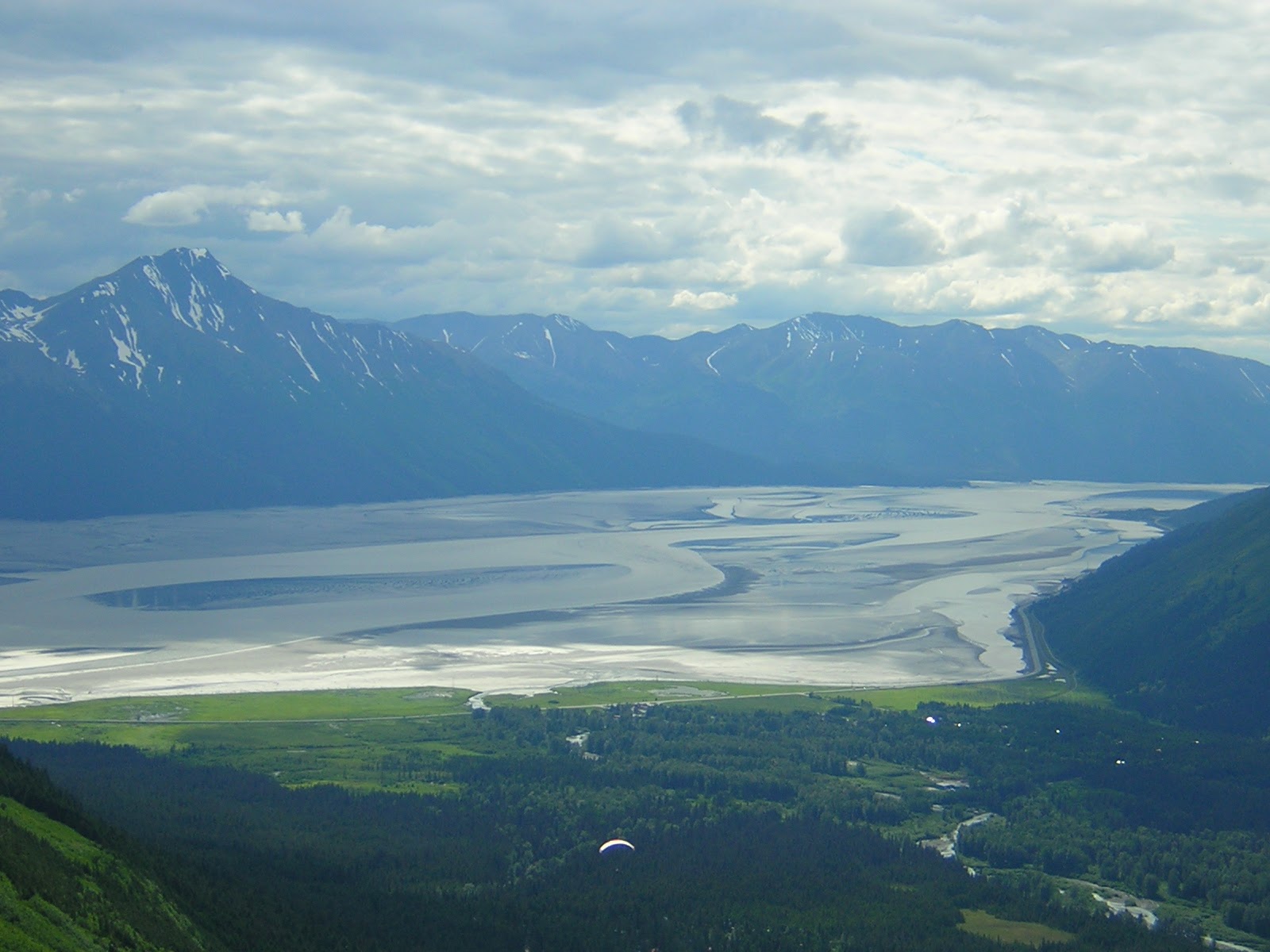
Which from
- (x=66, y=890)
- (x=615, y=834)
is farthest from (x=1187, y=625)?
(x=66, y=890)

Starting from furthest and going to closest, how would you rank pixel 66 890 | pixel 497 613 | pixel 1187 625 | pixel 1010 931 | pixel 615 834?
pixel 497 613, pixel 1187 625, pixel 615 834, pixel 1010 931, pixel 66 890

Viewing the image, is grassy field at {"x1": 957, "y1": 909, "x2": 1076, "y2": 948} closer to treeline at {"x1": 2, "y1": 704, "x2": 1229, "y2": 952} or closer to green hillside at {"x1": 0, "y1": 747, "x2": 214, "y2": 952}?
treeline at {"x1": 2, "y1": 704, "x2": 1229, "y2": 952}

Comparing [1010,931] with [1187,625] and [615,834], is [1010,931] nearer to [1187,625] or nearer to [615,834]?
[615,834]

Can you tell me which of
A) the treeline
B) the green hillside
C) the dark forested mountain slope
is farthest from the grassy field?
the dark forested mountain slope

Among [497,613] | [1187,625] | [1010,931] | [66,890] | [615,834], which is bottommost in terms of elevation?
[1010,931]

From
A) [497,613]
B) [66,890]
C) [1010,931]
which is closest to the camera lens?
[66,890]

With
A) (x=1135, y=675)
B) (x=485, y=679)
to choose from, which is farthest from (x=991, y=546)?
(x=485, y=679)
